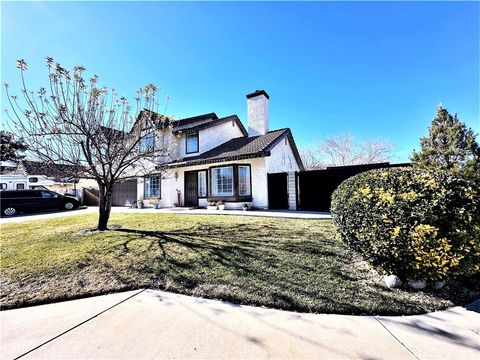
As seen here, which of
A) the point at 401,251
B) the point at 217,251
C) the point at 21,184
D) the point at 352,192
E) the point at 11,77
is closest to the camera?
the point at 401,251

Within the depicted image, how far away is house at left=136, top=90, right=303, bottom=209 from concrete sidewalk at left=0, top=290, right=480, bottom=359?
27.6 feet

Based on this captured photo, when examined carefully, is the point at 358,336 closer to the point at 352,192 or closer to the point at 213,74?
the point at 352,192

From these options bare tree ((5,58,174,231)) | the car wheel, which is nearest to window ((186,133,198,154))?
bare tree ((5,58,174,231))

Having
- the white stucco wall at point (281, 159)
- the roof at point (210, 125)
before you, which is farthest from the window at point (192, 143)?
the white stucco wall at point (281, 159)

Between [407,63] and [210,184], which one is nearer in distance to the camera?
[407,63]

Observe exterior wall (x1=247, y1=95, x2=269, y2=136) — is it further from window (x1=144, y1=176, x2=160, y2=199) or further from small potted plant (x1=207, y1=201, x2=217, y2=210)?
window (x1=144, y1=176, x2=160, y2=199)

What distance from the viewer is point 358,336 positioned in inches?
89.5

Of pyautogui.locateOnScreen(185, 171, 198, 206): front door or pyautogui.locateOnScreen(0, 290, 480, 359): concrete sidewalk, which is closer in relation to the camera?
pyautogui.locateOnScreen(0, 290, 480, 359): concrete sidewalk

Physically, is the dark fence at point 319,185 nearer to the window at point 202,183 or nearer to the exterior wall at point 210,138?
the window at point 202,183

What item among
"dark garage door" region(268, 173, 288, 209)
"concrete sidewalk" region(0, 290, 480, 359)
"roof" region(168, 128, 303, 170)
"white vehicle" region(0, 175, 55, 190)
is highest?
"roof" region(168, 128, 303, 170)

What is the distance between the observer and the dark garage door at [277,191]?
1187 centimetres

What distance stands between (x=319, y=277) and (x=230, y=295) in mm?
1525

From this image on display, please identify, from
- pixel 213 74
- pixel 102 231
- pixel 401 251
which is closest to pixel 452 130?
pixel 401 251

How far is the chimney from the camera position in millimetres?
15023
